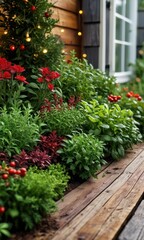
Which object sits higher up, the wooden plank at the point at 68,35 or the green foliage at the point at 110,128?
the wooden plank at the point at 68,35

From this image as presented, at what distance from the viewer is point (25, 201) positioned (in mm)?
1573

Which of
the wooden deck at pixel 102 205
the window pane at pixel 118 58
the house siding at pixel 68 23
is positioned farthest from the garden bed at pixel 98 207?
the window pane at pixel 118 58

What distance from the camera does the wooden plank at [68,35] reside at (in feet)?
14.0

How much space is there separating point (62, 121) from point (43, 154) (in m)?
0.46

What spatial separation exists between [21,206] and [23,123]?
801mm

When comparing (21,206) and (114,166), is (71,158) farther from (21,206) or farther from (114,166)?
(21,206)

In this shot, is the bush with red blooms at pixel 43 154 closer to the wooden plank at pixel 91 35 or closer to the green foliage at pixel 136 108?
the green foliage at pixel 136 108

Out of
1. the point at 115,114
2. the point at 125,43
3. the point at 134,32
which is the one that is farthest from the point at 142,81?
the point at 115,114

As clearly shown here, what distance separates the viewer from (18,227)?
1.65 meters

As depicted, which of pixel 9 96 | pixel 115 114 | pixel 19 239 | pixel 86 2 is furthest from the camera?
pixel 86 2

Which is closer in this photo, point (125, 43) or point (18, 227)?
point (18, 227)

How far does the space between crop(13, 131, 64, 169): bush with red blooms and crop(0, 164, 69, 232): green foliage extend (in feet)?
1.16

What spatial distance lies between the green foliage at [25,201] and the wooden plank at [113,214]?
0.67ft

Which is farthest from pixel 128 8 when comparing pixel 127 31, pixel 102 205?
pixel 102 205
